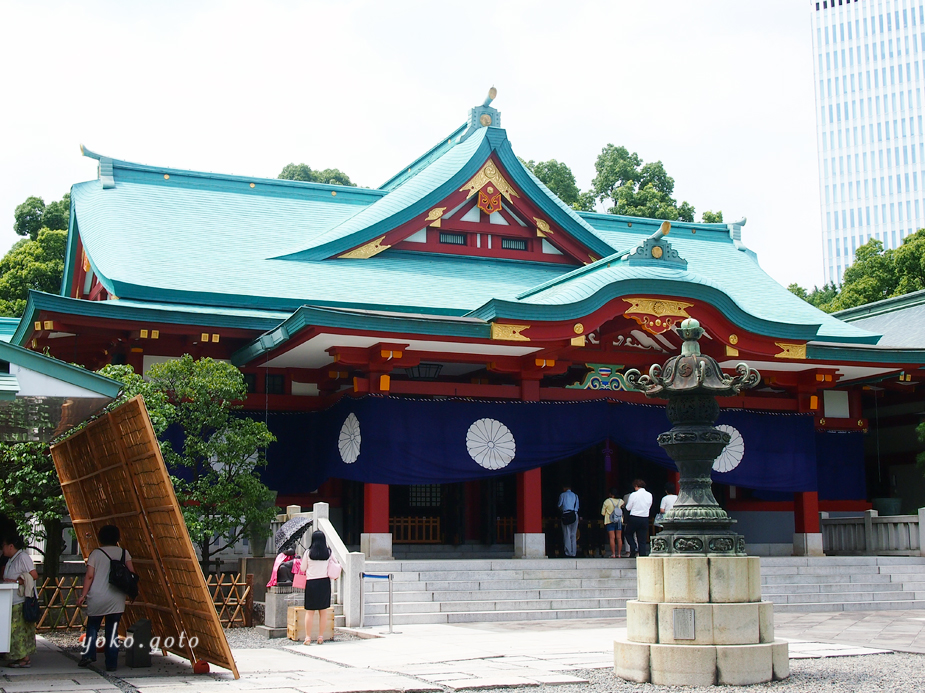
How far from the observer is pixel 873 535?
67.0 feet

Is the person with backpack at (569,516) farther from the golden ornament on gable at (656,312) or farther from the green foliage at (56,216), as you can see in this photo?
the green foliage at (56,216)

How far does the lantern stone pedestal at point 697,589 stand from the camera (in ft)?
30.4

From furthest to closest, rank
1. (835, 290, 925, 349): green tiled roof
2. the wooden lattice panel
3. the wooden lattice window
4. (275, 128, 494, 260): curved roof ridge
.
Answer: (835, 290, 925, 349): green tiled roof → (275, 128, 494, 260): curved roof ridge → the wooden lattice window → the wooden lattice panel

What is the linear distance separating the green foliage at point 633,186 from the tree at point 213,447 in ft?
99.4

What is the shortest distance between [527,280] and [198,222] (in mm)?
7199

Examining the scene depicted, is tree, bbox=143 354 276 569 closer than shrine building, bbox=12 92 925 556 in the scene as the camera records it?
Yes

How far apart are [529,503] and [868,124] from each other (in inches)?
3822

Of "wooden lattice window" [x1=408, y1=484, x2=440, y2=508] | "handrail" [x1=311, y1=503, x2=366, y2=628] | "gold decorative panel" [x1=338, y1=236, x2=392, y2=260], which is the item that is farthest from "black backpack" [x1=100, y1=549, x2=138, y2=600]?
"gold decorative panel" [x1=338, y1=236, x2=392, y2=260]

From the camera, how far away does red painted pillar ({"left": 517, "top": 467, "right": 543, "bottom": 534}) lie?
1809 cm

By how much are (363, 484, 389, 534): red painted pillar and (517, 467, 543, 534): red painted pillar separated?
2490mm

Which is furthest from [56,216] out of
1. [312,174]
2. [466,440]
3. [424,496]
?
[466,440]

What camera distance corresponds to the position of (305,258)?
21.0m

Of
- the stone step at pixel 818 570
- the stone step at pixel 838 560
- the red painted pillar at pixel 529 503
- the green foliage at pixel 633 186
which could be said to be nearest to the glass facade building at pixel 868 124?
the green foliage at pixel 633 186

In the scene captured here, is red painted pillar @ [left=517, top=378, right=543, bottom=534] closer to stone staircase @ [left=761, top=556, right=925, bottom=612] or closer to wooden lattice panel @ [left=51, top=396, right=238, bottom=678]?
stone staircase @ [left=761, top=556, right=925, bottom=612]
